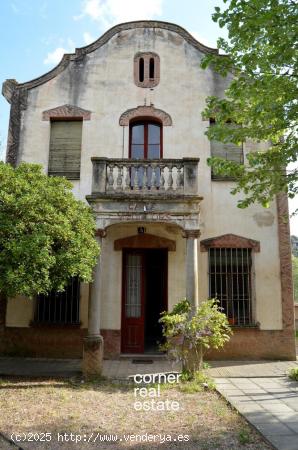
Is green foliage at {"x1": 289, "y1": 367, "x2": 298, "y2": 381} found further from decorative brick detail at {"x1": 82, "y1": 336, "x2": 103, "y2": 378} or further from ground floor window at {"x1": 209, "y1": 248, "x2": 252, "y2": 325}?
decorative brick detail at {"x1": 82, "y1": 336, "x2": 103, "y2": 378}

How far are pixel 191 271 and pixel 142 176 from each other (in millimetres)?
2798

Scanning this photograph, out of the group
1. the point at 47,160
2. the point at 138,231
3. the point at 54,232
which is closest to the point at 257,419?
the point at 54,232

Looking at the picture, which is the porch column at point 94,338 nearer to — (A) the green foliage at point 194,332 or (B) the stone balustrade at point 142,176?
(B) the stone balustrade at point 142,176

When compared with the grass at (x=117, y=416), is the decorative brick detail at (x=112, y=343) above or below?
above

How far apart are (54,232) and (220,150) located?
20.7ft

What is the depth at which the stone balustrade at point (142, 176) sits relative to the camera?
9359mm

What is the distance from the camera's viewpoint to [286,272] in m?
10.6

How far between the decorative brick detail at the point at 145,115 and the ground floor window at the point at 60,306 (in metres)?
5.17

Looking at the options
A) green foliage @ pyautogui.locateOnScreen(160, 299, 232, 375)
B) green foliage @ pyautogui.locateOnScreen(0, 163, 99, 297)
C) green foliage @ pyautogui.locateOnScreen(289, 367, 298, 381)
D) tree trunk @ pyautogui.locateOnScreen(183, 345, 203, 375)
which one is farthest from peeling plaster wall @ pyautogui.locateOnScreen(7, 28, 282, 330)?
green foliage @ pyautogui.locateOnScreen(0, 163, 99, 297)

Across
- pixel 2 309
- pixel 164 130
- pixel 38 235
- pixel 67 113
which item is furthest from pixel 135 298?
pixel 67 113

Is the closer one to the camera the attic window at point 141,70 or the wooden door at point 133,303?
the wooden door at point 133,303

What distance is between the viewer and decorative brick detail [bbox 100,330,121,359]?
33.7 feet

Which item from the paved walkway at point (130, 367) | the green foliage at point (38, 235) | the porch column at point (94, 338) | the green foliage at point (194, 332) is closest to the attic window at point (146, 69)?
the green foliage at point (38, 235)

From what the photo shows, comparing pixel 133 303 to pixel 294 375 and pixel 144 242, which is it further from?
pixel 294 375
